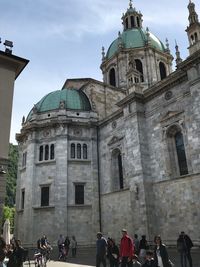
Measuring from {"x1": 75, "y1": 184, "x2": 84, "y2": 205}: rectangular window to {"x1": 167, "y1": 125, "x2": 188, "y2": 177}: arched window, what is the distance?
11.0 m

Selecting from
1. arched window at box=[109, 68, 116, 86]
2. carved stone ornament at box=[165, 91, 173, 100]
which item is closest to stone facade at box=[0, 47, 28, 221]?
carved stone ornament at box=[165, 91, 173, 100]

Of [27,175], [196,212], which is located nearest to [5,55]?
[196,212]

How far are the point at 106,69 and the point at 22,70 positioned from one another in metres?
28.7

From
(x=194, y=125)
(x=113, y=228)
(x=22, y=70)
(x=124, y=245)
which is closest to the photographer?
(x=124, y=245)

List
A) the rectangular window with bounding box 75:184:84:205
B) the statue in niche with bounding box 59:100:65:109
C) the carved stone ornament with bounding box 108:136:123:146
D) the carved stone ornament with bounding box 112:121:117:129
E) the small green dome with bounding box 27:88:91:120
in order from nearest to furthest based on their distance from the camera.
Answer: the carved stone ornament with bounding box 108:136:123:146 → the rectangular window with bounding box 75:184:84:205 → the carved stone ornament with bounding box 112:121:117:129 → the statue in niche with bounding box 59:100:65:109 → the small green dome with bounding box 27:88:91:120

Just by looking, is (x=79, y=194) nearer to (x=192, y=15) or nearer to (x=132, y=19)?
(x=192, y=15)

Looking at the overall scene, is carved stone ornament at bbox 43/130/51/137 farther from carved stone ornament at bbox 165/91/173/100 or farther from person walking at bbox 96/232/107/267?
person walking at bbox 96/232/107/267

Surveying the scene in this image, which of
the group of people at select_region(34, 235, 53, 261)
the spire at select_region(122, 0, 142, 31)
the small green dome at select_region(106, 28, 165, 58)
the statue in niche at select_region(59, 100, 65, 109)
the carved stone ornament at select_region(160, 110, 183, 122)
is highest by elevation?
the spire at select_region(122, 0, 142, 31)

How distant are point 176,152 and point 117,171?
7.84 metres

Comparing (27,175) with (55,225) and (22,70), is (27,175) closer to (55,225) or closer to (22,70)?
(55,225)

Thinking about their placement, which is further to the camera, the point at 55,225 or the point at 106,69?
the point at 106,69

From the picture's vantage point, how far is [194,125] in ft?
64.5

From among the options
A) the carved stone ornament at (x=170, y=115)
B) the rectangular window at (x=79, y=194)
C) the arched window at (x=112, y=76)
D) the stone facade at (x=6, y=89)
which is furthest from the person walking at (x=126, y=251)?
the arched window at (x=112, y=76)

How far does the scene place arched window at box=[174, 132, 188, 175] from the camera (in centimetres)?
2097
